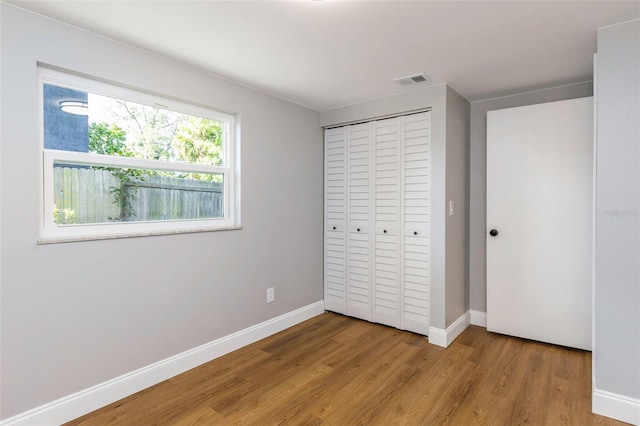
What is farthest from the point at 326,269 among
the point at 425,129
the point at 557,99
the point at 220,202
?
the point at 557,99

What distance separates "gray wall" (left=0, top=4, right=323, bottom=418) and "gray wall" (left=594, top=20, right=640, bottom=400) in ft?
8.04

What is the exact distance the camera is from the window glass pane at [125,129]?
6.62 ft

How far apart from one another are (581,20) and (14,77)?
10.3ft

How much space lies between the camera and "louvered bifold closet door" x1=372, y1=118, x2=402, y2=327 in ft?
10.9

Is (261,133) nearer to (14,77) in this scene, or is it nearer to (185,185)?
(185,185)

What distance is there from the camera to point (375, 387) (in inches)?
90.7

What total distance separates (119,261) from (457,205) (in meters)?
2.85

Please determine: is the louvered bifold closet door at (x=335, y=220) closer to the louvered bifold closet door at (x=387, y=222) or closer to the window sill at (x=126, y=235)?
the louvered bifold closet door at (x=387, y=222)

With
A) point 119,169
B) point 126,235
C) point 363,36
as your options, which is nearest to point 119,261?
point 126,235

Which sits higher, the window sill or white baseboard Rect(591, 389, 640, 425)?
the window sill

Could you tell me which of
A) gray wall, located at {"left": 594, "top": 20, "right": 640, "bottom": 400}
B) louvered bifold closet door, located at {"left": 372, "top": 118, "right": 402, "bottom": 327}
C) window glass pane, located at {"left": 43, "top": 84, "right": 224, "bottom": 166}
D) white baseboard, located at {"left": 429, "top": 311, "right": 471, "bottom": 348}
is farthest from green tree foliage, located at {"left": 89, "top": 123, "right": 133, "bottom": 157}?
gray wall, located at {"left": 594, "top": 20, "right": 640, "bottom": 400}

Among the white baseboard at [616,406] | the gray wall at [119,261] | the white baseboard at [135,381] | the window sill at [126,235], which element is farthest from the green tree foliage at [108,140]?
the white baseboard at [616,406]

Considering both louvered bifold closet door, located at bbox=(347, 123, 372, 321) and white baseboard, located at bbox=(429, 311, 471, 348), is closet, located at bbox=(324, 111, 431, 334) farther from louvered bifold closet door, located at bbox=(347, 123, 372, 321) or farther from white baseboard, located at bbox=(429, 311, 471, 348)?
white baseboard, located at bbox=(429, 311, 471, 348)

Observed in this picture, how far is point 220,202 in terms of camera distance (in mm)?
2924
